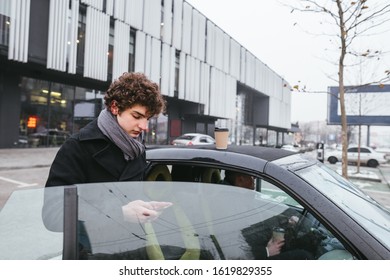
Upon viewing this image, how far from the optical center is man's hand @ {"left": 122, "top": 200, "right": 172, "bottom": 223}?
116 cm

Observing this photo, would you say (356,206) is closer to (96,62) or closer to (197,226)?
(197,226)

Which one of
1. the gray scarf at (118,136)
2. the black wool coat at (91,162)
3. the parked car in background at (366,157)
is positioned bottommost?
the parked car in background at (366,157)

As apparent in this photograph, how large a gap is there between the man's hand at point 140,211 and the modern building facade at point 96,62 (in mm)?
14707

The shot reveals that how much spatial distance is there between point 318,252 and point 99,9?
19186 mm

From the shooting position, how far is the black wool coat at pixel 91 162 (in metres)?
1.39

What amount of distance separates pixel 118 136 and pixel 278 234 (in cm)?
96

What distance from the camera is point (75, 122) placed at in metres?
18.4

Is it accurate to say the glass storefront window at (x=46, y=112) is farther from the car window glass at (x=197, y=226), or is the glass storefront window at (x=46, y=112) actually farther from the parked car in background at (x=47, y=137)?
the car window glass at (x=197, y=226)

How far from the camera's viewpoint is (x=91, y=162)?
4.82ft

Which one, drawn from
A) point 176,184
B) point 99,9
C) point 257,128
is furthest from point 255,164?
point 257,128

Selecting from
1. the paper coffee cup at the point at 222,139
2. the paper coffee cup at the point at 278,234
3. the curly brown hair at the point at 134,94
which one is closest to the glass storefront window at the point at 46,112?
the curly brown hair at the point at 134,94

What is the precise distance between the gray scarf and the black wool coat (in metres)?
0.03

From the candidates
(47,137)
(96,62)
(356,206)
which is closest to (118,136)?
(356,206)

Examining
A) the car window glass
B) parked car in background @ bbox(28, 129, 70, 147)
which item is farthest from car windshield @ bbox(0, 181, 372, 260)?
parked car in background @ bbox(28, 129, 70, 147)
